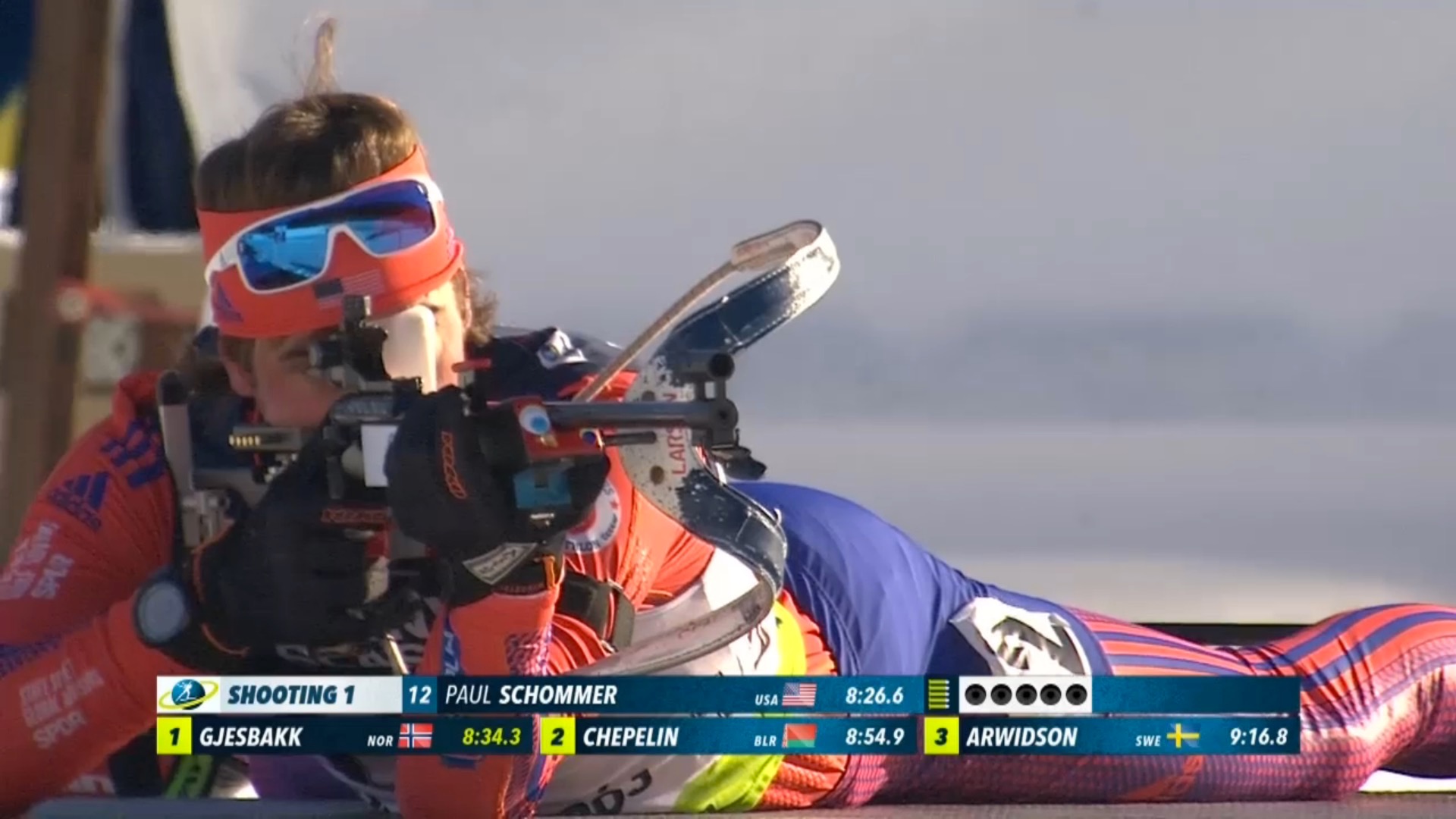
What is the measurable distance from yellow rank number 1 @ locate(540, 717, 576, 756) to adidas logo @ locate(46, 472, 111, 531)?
0.43 meters

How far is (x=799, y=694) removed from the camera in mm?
1694

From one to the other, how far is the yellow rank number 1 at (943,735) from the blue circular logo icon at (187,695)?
592 millimetres

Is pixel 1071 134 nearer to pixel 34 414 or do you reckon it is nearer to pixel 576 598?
pixel 576 598

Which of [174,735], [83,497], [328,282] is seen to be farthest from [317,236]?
[174,735]

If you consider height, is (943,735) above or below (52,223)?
below

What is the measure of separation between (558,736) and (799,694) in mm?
252

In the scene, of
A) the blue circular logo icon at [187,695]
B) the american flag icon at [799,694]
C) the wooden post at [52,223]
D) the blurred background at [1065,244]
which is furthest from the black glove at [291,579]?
the wooden post at [52,223]

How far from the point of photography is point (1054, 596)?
252cm

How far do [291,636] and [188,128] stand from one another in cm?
186

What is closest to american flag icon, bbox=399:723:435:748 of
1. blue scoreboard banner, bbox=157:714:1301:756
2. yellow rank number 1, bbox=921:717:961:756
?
blue scoreboard banner, bbox=157:714:1301:756

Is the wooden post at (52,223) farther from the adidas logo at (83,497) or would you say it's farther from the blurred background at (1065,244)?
the adidas logo at (83,497)

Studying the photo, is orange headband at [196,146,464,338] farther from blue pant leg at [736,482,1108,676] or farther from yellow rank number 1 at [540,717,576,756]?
blue pant leg at [736,482,1108,676]

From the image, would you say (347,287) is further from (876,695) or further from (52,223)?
(52,223)

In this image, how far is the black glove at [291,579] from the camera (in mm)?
1388
